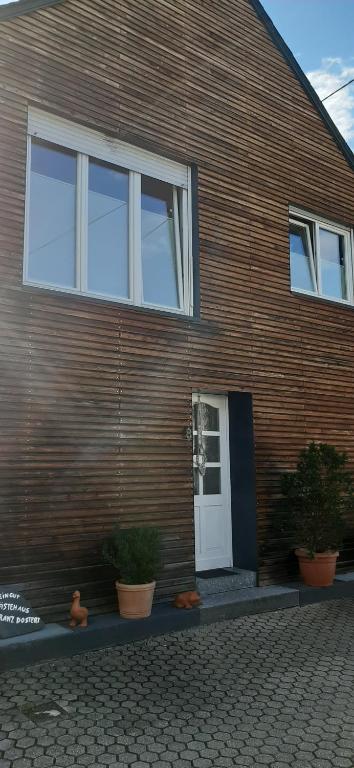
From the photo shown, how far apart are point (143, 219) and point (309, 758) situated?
5475 mm

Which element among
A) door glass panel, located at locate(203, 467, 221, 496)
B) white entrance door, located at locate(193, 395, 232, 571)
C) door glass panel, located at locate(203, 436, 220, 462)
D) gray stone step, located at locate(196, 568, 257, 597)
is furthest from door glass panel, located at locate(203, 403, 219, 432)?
gray stone step, located at locate(196, 568, 257, 597)

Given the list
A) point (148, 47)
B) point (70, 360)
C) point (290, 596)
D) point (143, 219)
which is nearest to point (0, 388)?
point (70, 360)

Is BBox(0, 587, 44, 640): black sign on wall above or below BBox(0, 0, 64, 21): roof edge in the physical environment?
below

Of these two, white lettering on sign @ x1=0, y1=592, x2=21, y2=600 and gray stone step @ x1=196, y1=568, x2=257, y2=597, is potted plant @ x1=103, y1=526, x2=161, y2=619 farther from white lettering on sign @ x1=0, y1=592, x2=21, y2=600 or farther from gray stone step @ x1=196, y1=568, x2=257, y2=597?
gray stone step @ x1=196, y1=568, x2=257, y2=597

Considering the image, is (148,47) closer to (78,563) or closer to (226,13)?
(226,13)

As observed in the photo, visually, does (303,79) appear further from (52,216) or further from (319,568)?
(319,568)

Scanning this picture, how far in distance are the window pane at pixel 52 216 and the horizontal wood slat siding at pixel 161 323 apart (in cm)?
26

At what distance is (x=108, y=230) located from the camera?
663 cm

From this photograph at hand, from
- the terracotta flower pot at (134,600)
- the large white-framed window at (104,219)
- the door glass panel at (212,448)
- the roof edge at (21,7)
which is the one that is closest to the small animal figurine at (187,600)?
the terracotta flower pot at (134,600)

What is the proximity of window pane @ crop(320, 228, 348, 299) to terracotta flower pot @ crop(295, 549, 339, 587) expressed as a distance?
3.92 metres

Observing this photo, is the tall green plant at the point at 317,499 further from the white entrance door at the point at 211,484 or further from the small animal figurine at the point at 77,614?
the small animal figurine at the point at 77,614

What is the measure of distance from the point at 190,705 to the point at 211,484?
3.67 meters

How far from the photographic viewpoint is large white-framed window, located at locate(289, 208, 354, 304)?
895cm

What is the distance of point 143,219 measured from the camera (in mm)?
7059
